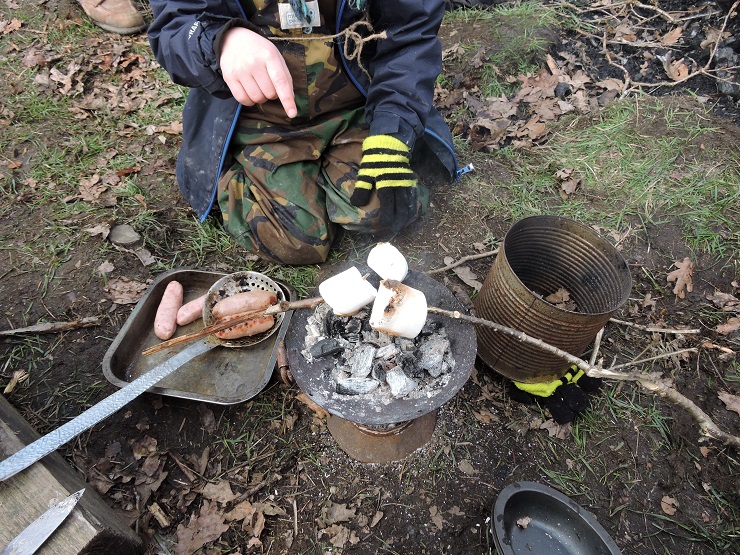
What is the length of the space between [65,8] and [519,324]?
6.68 metres

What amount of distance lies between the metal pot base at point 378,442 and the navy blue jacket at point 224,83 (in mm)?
1891

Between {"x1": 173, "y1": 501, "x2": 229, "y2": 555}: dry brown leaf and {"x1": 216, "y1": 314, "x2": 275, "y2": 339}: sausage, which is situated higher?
{"x1": 216, "y1": 314, "x2": 275, "y2": 339}: sausage

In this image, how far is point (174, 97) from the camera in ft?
15.6

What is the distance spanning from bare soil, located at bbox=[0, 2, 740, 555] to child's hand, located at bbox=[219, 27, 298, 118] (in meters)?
1.74

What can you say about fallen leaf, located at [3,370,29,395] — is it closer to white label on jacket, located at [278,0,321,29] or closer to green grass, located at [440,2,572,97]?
white label on jacket, located at [278,0,321,29]

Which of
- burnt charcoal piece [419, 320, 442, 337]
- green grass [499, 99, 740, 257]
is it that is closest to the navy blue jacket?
green grass [499, 99, 740, 257]

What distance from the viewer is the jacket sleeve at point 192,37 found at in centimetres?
263

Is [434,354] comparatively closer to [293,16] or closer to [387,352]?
[387,352]

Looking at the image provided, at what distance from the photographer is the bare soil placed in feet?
8.05

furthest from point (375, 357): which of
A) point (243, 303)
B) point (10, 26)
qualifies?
point (10, 26)

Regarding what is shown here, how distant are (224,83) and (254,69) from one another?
577 mm

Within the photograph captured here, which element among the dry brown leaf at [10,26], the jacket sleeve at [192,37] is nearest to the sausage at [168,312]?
the jacket sleeve at [192,37]

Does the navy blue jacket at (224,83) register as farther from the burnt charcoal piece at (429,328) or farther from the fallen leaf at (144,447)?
the fallen leaf at (144,447)

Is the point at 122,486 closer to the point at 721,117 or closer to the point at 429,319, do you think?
the point at 429,319
